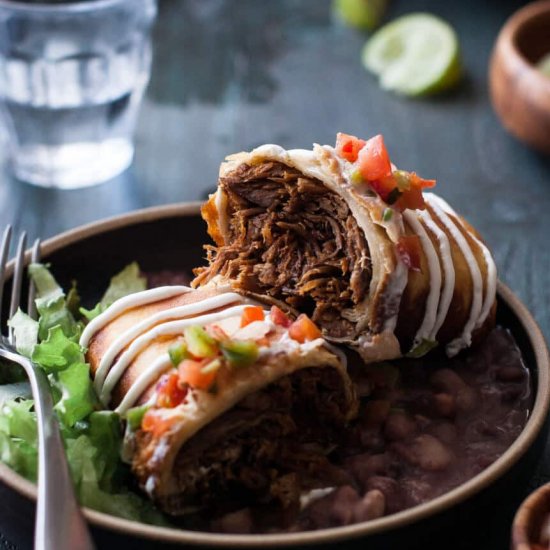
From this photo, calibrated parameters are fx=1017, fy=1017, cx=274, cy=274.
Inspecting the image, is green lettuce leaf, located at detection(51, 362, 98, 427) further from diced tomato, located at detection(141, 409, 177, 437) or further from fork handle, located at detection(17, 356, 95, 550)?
diced tomato, located at detection(141, 409, 177, 437)

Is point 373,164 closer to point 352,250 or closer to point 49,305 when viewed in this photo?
point 352,250

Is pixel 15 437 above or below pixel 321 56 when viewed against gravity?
above

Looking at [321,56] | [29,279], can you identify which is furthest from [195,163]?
[29,279]

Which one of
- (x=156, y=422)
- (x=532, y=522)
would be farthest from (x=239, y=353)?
(x=532, y=522)

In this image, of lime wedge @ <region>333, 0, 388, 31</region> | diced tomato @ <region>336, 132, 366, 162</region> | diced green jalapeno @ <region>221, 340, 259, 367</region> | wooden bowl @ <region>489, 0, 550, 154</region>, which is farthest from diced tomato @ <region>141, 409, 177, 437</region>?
lime wedge @ <region>333, 0, 388, 31</region>

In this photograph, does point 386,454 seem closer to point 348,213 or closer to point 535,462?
point 535,462

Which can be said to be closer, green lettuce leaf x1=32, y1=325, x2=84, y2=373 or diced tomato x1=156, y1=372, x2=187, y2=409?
diced tomato x1=156, y1=372, x2=187, y2=409
